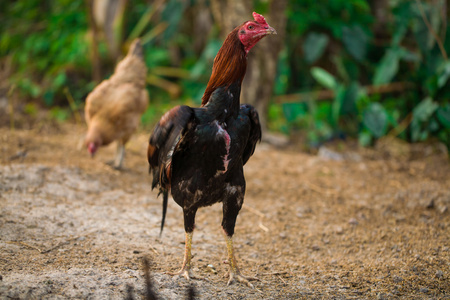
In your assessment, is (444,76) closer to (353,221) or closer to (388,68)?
(388,68)

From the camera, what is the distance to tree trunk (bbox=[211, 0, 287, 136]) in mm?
6125

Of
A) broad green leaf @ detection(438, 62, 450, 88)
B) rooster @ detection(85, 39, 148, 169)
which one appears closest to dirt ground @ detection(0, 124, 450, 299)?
rooster @ detection(85, 39, 148, 169)

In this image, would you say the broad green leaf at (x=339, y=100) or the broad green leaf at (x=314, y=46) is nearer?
the broad green leaf at (x=339, y=100)

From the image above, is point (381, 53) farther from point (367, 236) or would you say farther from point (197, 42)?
point (367, 236)

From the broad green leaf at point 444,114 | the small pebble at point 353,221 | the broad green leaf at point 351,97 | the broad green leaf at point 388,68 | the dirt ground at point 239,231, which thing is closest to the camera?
the dirt ground at point 239,231

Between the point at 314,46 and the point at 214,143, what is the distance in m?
5.18

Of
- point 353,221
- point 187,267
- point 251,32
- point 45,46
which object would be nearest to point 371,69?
point 353,221

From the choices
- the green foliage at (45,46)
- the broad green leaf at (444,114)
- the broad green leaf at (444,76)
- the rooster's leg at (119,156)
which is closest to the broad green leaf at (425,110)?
the broad green leaf at (444,114)

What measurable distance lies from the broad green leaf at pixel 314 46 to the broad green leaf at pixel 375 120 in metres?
1.49

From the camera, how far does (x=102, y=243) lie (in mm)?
3311

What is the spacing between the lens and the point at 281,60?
298 inches

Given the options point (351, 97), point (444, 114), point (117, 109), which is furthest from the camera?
point (351, 97)

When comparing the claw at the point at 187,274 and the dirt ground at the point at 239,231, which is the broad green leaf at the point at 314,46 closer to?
the dirt ground at the point at 239,231

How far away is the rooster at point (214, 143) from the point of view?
8.83ft
